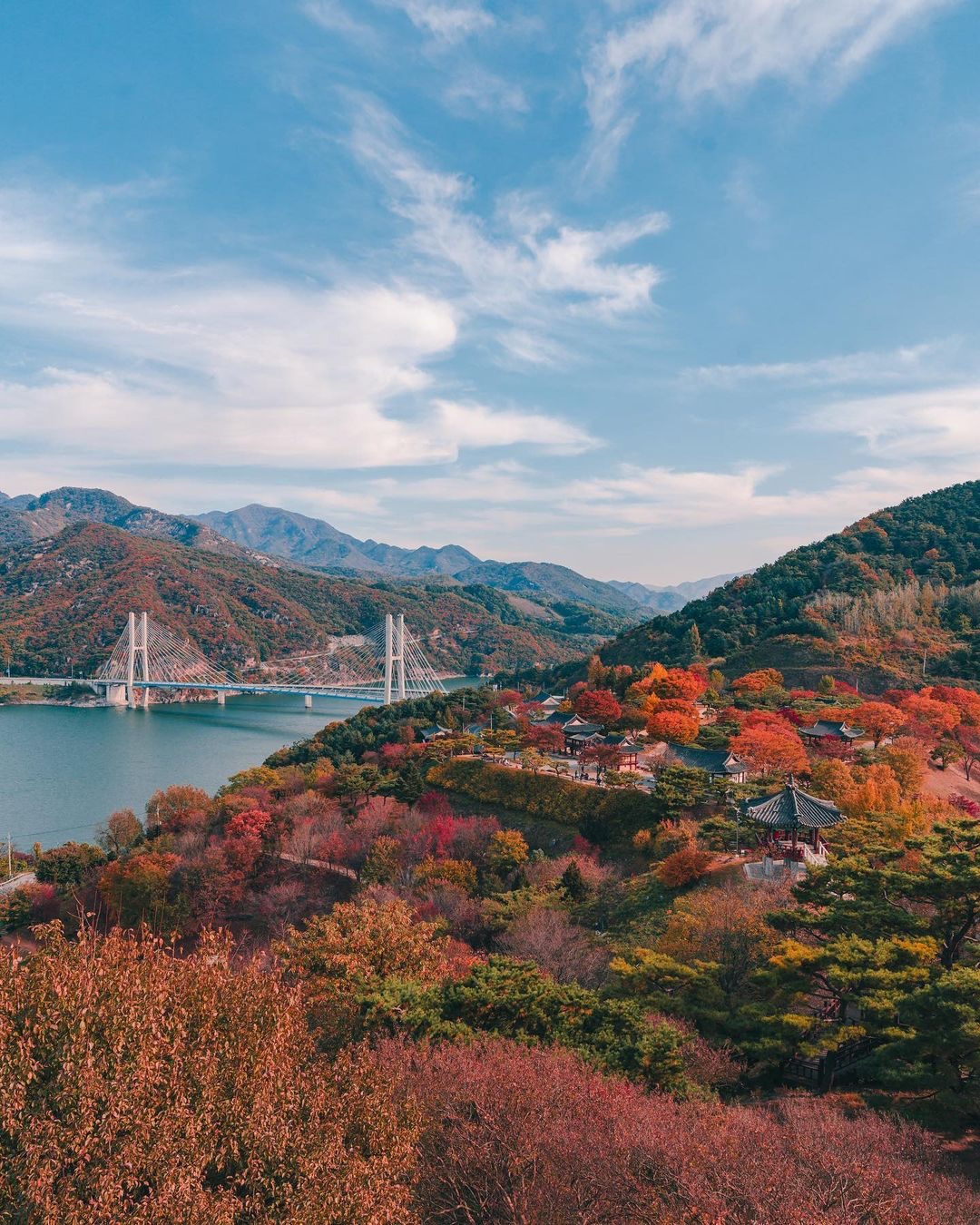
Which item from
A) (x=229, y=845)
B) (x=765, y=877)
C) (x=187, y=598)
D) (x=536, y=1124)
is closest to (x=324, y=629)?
(x=187, y=598)

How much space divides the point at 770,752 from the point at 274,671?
199 ft

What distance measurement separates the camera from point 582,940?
12133 millimetres

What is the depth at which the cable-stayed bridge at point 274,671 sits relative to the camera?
169ft

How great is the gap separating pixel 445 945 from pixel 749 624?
100ft

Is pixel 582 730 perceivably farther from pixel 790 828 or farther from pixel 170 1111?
pixel 170 1111

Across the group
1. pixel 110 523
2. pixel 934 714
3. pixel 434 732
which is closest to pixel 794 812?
pixel 934 714

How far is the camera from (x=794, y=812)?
1392 cm

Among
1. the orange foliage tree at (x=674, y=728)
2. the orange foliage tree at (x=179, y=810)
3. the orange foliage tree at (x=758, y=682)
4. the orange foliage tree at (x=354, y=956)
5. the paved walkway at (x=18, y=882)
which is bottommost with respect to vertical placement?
the paved walkway at (x=18, y=882)

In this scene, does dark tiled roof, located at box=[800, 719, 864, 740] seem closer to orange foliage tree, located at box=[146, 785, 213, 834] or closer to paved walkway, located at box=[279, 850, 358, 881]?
paved walkway, located at box=[279, 850, 358, 881]

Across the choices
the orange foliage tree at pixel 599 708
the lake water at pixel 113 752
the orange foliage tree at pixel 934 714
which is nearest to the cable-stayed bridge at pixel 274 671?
the lake water at pixel 113 752

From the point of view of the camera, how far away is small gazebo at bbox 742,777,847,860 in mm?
13789

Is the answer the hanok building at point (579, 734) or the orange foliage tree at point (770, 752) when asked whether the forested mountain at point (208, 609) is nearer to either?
the hanok building at point (579, 734)

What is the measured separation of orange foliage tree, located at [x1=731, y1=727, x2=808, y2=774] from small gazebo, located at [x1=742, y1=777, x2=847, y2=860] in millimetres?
3244

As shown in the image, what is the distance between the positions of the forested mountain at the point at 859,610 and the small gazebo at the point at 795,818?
60.5ft
